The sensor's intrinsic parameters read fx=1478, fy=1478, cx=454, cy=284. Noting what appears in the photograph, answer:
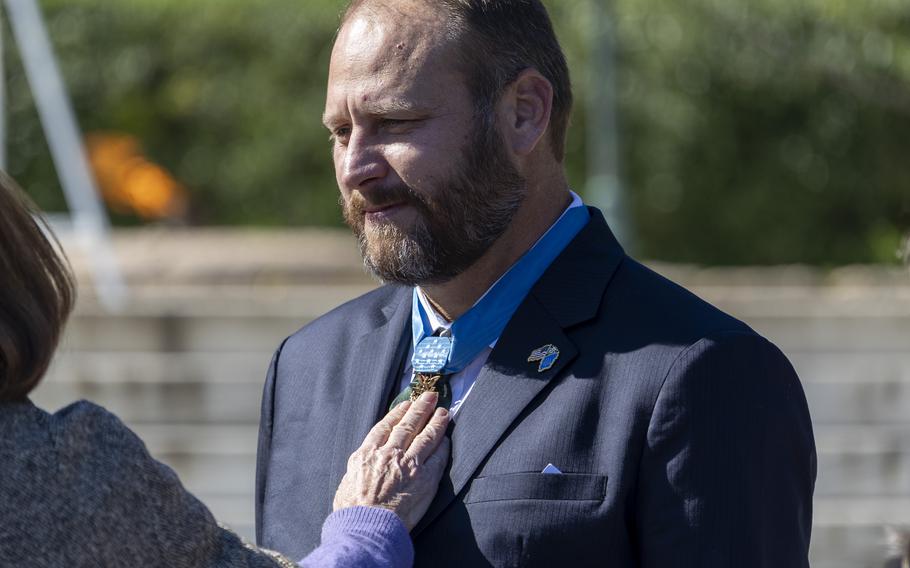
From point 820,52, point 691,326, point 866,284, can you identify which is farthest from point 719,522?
point 820,52

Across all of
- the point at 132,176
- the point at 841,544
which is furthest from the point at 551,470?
the point at 132,176

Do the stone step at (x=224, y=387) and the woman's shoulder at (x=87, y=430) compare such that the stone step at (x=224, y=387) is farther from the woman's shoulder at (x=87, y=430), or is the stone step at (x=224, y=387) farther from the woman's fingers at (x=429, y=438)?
the woman's shoulder at (x=87, y=430)

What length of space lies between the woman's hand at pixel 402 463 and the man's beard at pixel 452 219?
22 cm

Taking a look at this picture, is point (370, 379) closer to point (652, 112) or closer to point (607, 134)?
point (607, 134)

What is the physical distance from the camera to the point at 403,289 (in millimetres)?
2809

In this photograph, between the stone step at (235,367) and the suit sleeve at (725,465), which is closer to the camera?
the suit sleeve at (725,465)

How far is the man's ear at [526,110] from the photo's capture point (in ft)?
8.11

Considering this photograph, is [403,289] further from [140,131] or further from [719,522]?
[140,131]

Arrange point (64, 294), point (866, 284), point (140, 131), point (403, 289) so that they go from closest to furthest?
point (64, 294)
point (403, 289)
point (866, 284)
point (140, 131)

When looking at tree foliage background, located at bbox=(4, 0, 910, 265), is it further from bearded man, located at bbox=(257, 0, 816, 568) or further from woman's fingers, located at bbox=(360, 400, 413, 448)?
woman's fingers, located at bbox=(360, 400, 413, 448)

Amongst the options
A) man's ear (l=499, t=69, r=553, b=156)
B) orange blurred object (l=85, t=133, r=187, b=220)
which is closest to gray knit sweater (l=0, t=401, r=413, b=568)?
man's ear (l=499, t=69, r=553, b=156)

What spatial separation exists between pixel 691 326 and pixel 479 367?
39 cm

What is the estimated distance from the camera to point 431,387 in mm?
2490

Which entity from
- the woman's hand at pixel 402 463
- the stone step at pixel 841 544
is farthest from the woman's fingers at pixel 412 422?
the stone step at pixel 841 544
